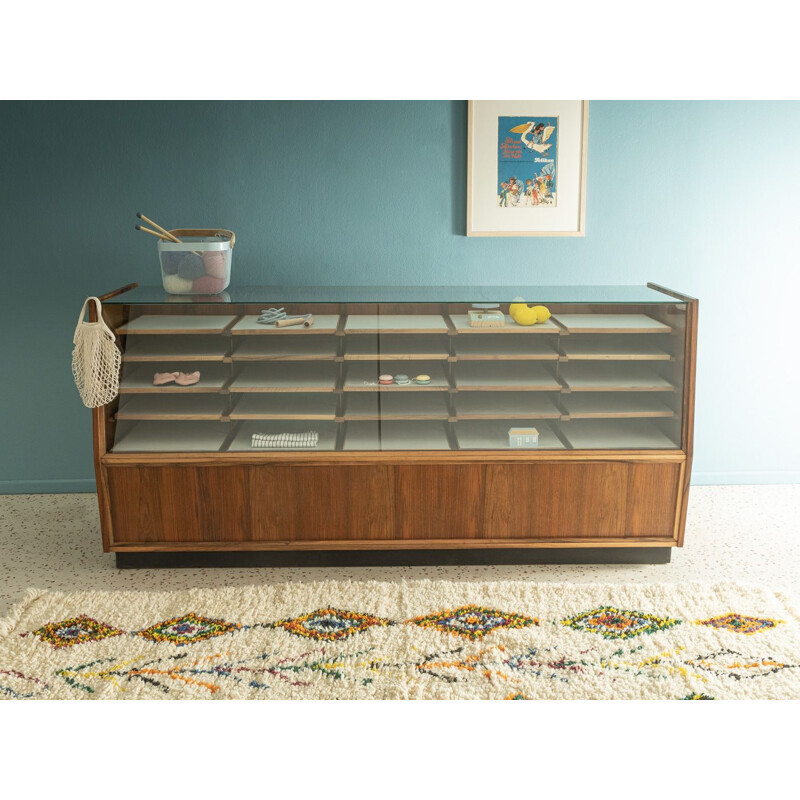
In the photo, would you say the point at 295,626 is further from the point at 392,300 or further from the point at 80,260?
the point at 80,260

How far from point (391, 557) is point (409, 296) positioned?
3.71ft

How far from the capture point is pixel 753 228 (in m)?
4.17

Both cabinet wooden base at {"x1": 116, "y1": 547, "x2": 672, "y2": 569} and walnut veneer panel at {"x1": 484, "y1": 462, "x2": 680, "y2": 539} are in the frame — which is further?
cabinet wooden base at {"x1": 116, "y1": 547, "x2": 672, "y2": 569}

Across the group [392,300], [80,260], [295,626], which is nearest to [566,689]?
[295,626]

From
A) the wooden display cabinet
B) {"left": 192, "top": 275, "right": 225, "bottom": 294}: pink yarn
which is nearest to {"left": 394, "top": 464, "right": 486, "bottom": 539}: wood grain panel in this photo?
the wooden display cabinet

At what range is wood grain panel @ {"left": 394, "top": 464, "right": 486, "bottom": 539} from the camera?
333 cm

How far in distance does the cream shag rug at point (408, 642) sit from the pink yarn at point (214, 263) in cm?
133

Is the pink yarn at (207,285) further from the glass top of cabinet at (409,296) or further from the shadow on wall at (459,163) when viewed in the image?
the shadow on wall at (459,163)

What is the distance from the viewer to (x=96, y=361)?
314 centimetres

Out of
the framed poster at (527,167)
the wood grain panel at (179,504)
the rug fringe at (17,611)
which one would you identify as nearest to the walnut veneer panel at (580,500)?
the wood grain panel at (179,504)

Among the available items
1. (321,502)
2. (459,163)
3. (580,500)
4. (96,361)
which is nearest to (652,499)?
(580,500)

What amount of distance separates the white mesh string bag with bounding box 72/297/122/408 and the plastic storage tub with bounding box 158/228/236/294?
363mm

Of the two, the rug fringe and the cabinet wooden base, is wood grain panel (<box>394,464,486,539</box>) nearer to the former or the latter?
the cabinet wooden base

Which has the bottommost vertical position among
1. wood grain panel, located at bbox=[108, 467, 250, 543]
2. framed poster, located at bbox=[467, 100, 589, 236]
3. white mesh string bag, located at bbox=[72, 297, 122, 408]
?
wood grain panel, located at bbox=[108, 467, 250, 543]
